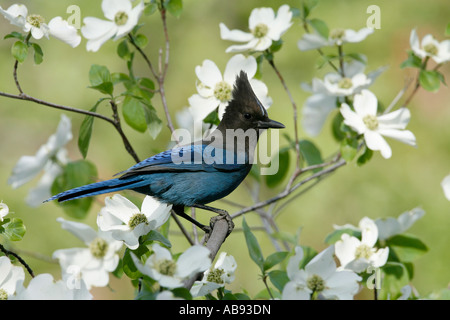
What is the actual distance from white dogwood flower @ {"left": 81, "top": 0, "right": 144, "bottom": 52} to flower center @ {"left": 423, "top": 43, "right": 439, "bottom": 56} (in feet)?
4.11

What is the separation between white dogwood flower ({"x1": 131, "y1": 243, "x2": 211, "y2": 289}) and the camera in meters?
1.40

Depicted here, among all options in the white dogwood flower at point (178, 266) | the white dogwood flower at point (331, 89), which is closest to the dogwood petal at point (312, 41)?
the white dogwood flower at point (331, 89)

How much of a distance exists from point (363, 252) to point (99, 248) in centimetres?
88

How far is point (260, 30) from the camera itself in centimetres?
248

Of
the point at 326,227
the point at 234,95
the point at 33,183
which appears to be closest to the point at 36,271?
the point at 33,183

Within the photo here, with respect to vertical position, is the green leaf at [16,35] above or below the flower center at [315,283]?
above

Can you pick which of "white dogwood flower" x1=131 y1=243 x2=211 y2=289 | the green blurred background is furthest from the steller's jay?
the green blurred background

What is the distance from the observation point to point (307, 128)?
3.04 metres

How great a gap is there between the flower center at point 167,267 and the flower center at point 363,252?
2.50 feet

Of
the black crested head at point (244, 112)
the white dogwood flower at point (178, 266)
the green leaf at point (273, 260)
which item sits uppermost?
the black crested head at point (244, 112)

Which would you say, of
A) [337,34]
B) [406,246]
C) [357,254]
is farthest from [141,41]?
[406,246]

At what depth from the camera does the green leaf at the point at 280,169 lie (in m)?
2.81

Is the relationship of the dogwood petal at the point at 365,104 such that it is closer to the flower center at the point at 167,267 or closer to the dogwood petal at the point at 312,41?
the dogwood petal at the point at 312,41

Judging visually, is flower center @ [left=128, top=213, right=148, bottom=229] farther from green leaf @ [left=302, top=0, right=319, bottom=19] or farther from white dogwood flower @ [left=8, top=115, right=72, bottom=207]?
green leaf @ [left=302, top=0, right=319, bottom=19]
